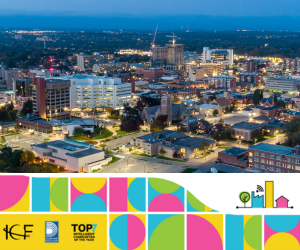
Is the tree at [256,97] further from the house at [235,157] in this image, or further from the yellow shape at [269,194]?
the yellow shape at [269,194]

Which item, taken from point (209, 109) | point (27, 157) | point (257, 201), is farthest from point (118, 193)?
point (209, 109)

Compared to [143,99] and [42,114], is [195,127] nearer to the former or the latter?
[143,99]

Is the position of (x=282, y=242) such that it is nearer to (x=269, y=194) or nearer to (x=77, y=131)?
(x=269, y=194)

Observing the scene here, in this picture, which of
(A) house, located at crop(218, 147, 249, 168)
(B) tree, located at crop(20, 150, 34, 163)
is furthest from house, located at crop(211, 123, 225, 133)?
(B) tree, located at crop(20, 150, 34, 163)

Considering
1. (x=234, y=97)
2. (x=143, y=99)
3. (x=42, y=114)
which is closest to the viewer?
(x=42, y=114)

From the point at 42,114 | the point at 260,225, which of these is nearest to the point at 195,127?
the point at 42,114

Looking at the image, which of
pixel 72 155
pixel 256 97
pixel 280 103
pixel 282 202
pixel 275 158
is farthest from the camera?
pixel 256 97
